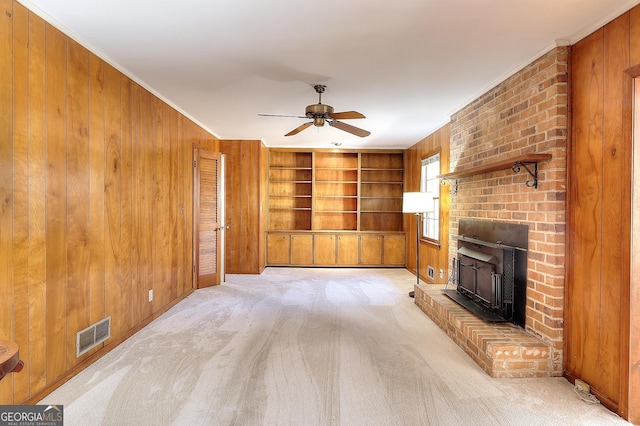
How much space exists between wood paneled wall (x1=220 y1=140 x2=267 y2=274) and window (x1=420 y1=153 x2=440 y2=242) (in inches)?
119

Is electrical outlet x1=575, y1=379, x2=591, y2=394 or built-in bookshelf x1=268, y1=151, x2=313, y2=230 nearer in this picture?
electrical outlet x1=575, y1=379, x2=591, y2=394

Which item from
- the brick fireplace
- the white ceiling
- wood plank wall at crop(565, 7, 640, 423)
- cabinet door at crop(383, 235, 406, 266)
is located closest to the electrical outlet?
wood plank wall at crop(565, 7, 640, 423)

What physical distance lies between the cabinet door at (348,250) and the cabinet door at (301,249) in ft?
1.97

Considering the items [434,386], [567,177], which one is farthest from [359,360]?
[567,177]

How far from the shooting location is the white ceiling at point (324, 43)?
79.9 inches

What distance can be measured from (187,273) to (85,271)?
6.97 feet

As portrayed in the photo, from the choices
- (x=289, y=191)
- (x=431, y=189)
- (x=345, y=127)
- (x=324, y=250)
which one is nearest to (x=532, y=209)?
(x=345, y=127)

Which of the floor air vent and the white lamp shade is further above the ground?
the white lamp shade

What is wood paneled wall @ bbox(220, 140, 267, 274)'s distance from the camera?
6.14 metres

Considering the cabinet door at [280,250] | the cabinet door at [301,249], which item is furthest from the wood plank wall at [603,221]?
the cabinet door at [280,250]

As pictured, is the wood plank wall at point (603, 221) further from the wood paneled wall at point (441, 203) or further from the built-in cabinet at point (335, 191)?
the built-in cabinet at point (335, 191)

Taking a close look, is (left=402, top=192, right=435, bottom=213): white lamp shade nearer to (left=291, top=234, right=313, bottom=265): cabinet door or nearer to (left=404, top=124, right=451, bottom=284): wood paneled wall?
(left=404, top=124, right=451, bottom=284): wood paneled wall

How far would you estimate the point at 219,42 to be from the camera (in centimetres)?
244

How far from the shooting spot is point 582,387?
2.21 meters
